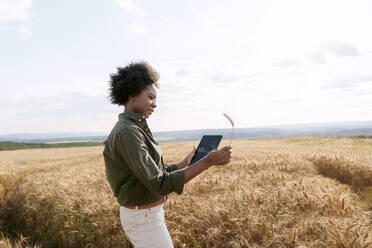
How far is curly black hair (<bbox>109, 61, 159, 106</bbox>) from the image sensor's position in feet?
7.49

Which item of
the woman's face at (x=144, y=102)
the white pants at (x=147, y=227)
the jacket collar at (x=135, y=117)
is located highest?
the woman's face at (x=144, y=102)

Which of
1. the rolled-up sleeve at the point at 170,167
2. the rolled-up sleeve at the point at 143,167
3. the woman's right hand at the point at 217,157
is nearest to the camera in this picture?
the rolled-up sleeve at the point at 143,167

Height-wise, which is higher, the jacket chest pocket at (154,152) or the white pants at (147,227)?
the jacket chest pocket at (154,152)

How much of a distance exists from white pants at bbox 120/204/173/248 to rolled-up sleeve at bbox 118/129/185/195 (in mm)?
360

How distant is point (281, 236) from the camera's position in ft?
9.39

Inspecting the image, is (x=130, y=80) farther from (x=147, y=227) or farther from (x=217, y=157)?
(x=147, y=227)

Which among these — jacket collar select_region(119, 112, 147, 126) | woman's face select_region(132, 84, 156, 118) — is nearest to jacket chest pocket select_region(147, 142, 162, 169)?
jacket collar select_region(119, 112, 147, 126)

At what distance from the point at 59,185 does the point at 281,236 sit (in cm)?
570

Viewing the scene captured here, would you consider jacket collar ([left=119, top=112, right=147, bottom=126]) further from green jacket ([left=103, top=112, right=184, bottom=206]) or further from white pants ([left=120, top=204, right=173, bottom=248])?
white pants ([left=120, top=204, right=173, bottom=248])

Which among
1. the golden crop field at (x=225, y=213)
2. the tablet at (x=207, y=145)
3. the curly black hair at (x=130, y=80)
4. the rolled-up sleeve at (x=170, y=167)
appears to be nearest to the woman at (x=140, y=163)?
the curly black hair at (x=130, y=80)

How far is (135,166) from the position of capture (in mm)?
1846

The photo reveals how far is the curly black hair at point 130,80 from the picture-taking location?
89.9 inches

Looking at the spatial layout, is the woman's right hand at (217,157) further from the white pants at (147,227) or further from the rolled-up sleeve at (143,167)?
the white pants at (147,227)

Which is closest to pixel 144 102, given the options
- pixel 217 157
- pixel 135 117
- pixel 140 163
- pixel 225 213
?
pixel 135 117
